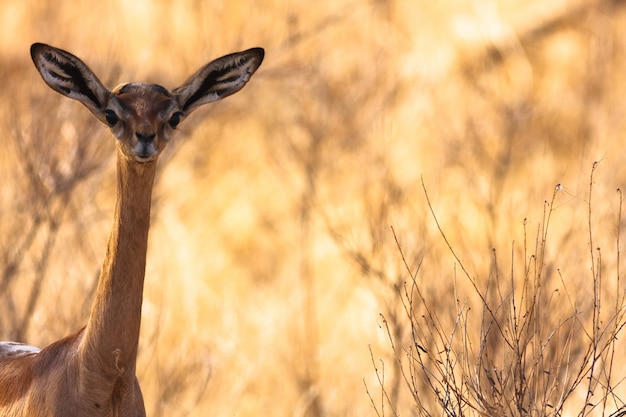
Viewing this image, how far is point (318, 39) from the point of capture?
11586 mm

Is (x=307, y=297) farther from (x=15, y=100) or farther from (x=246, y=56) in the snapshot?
(x=246, y=56)

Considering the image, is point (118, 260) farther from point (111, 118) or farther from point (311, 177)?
point (311, 177)

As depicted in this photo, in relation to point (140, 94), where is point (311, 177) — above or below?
above

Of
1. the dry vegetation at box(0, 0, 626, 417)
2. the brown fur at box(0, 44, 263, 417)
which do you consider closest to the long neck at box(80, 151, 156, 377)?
→ the brown fur at box(0, 44, 263, 417)

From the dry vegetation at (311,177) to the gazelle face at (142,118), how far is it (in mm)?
4929

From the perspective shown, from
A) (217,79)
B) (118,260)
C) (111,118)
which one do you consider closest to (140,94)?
(111,118)

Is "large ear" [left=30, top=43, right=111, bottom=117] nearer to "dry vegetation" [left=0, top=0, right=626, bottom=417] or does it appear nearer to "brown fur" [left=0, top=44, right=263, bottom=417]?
"brown fur" [left=0, top=44, right=263, bottom=417]

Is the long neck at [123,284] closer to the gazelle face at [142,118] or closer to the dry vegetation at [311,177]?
the gazelle face at [142,118]

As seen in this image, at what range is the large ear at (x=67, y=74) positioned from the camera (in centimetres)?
622

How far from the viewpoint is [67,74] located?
6293 millimetres

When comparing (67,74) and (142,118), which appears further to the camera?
(67,74)

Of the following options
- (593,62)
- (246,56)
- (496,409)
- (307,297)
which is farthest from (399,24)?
(496,409)

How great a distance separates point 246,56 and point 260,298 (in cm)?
485

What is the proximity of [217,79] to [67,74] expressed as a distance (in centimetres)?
76
